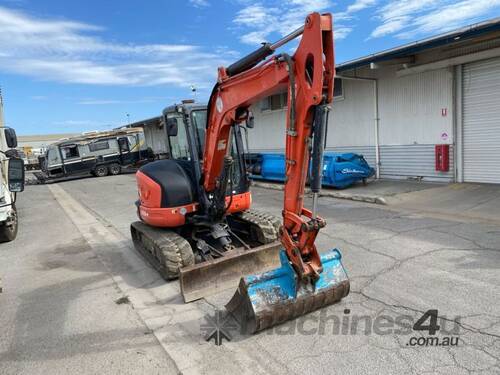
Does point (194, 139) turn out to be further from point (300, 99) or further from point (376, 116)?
point (376, 116)

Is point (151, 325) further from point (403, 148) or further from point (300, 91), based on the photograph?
point (403, 148)

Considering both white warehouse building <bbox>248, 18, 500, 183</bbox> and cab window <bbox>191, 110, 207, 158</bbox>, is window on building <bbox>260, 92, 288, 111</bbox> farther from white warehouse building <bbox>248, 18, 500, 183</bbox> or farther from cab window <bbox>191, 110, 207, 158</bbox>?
cab window <bbox>191, 110, 207, 158</bbox>

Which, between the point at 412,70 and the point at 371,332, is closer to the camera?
the point at 371,332

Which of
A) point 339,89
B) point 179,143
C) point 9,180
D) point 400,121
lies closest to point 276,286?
point 179,143

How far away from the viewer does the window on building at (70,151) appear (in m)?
25.5

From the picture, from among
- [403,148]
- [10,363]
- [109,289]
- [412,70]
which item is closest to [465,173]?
[403,148]

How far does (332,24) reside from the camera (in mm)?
3186

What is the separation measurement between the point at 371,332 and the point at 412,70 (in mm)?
10200

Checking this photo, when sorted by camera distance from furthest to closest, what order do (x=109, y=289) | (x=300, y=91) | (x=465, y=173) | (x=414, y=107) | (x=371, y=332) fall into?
1. (x=414, y=107)
2. (x=465, y=173)
3. (x=109, y=289)
4. (x=371, y=332)
5. (x=300, y=91)

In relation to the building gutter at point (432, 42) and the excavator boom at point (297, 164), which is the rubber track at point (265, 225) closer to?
the excavator boom at point (297, 164)

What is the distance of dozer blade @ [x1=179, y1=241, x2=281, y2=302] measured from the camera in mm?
4586

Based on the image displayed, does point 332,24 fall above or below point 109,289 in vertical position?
above

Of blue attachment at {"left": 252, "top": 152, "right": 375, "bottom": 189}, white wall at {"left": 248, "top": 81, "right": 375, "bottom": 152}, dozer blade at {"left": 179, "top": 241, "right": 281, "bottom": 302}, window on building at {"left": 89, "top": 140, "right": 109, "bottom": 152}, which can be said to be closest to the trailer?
window on building at {"left": 89, "top": 140, "right": 109, "bottom": 152}

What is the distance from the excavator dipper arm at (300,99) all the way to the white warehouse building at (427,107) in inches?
295
